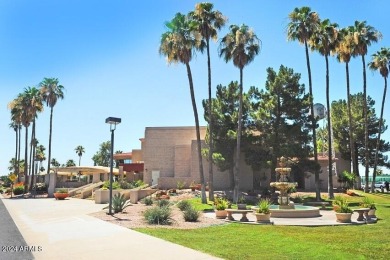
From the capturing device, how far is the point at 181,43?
3219 cm

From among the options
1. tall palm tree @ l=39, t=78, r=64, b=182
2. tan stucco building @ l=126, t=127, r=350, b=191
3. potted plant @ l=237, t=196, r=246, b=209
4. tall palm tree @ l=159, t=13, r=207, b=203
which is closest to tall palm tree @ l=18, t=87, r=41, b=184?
tall palm tree @ l=39, t=78, r=64, b=182

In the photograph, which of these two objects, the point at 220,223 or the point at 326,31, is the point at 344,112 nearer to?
the point at 326,31

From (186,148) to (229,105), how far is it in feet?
30.1

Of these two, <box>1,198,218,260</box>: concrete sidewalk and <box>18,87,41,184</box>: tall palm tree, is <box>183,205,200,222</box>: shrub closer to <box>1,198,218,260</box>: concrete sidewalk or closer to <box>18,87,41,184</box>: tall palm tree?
<box>1,198,218,260</box>: concrete sidewalk

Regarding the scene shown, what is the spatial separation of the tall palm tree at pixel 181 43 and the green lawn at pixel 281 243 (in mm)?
18972

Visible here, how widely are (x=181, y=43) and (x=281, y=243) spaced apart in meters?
24.0

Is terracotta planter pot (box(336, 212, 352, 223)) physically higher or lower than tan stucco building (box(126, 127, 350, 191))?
lower

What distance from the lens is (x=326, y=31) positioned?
36219mm

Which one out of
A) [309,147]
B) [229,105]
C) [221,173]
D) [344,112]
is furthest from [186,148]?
[344,112]

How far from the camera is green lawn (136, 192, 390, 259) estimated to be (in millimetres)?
9297

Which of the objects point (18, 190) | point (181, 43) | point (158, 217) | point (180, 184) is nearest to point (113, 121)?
point (158, 217)

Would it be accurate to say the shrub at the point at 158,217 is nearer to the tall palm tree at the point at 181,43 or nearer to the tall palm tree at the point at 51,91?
the tall palm tree at the point at 181,43

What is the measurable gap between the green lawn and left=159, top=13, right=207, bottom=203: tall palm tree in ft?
62.2

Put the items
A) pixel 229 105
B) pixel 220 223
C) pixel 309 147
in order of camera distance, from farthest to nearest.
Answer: pixel 229 105 < pixel 309 147 < pixel 220 223
